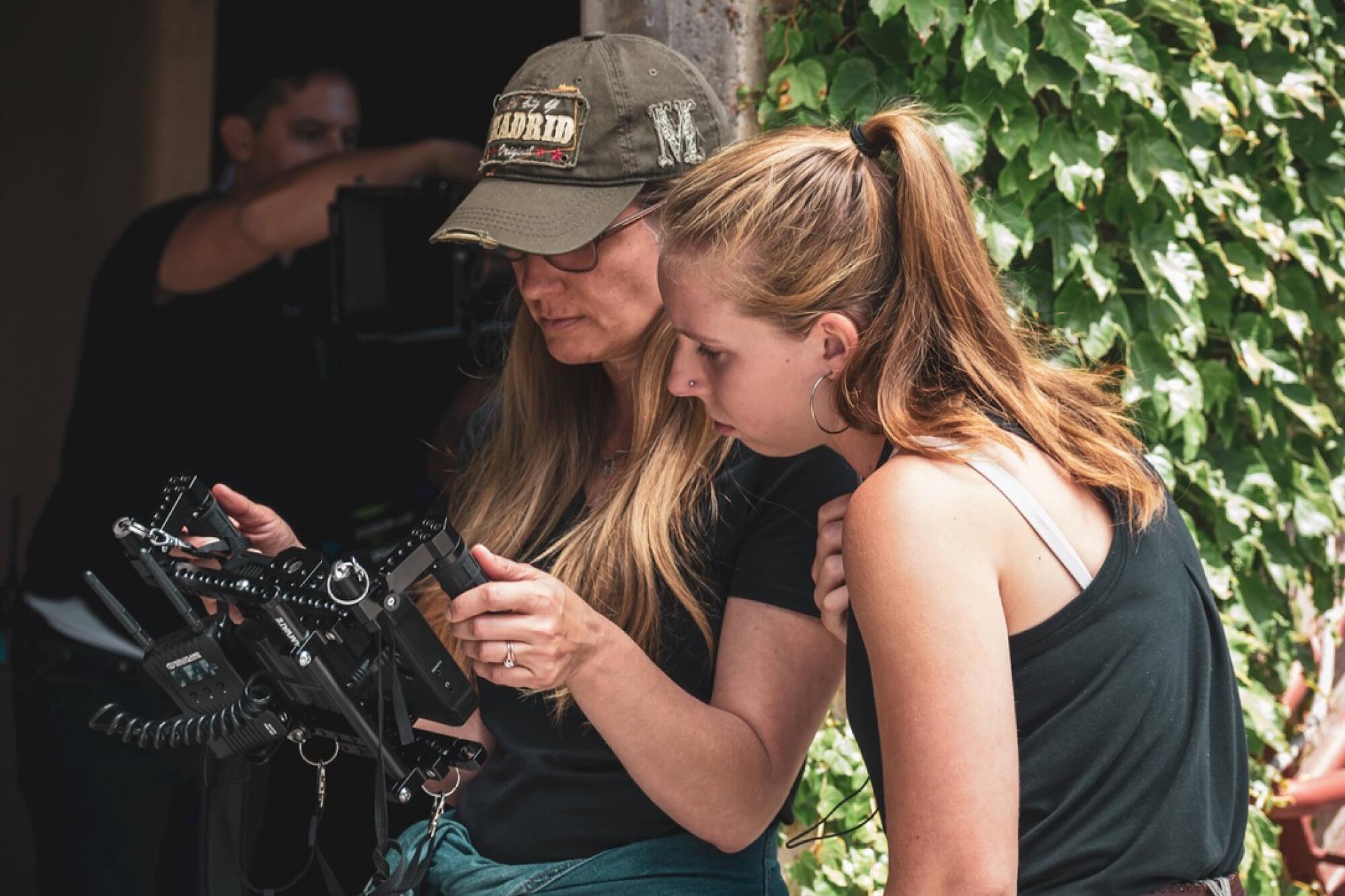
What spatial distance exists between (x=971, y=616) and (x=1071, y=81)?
152 centimetres

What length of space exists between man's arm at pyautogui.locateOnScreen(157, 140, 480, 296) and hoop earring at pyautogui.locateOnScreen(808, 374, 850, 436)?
1941 millimetres

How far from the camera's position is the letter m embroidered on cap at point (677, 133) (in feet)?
5.62

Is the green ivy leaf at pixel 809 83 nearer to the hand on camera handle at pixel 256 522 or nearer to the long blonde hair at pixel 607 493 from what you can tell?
the long blonde hair at pixel 607 493

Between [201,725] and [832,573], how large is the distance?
2.25 feet

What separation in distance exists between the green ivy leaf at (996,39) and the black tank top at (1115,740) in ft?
3.96

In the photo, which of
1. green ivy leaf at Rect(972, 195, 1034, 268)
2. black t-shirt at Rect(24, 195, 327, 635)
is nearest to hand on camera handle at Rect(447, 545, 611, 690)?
green ivy leaf at Rect(972, 195, 1034, 268)

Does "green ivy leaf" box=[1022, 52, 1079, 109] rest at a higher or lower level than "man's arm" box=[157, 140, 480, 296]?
higher

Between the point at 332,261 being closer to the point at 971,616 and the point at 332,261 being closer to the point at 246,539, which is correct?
the point at 246,539

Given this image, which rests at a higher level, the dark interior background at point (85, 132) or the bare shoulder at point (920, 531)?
the bare shoulder at point (920, 531)

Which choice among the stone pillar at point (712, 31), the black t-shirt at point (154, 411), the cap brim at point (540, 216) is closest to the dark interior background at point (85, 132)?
the black t-shirt at point (154, 411)

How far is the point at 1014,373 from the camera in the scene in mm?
1448

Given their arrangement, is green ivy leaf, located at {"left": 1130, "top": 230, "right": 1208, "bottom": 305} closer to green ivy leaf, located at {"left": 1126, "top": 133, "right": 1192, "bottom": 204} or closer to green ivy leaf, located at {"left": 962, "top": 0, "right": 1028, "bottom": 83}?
green ivy leaf, located at {"left": 1126, "top": 133, "right": 1192, "bottom": 204}

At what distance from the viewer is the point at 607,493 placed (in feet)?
5.82

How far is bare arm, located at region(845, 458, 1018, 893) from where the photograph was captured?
1.23 metres
